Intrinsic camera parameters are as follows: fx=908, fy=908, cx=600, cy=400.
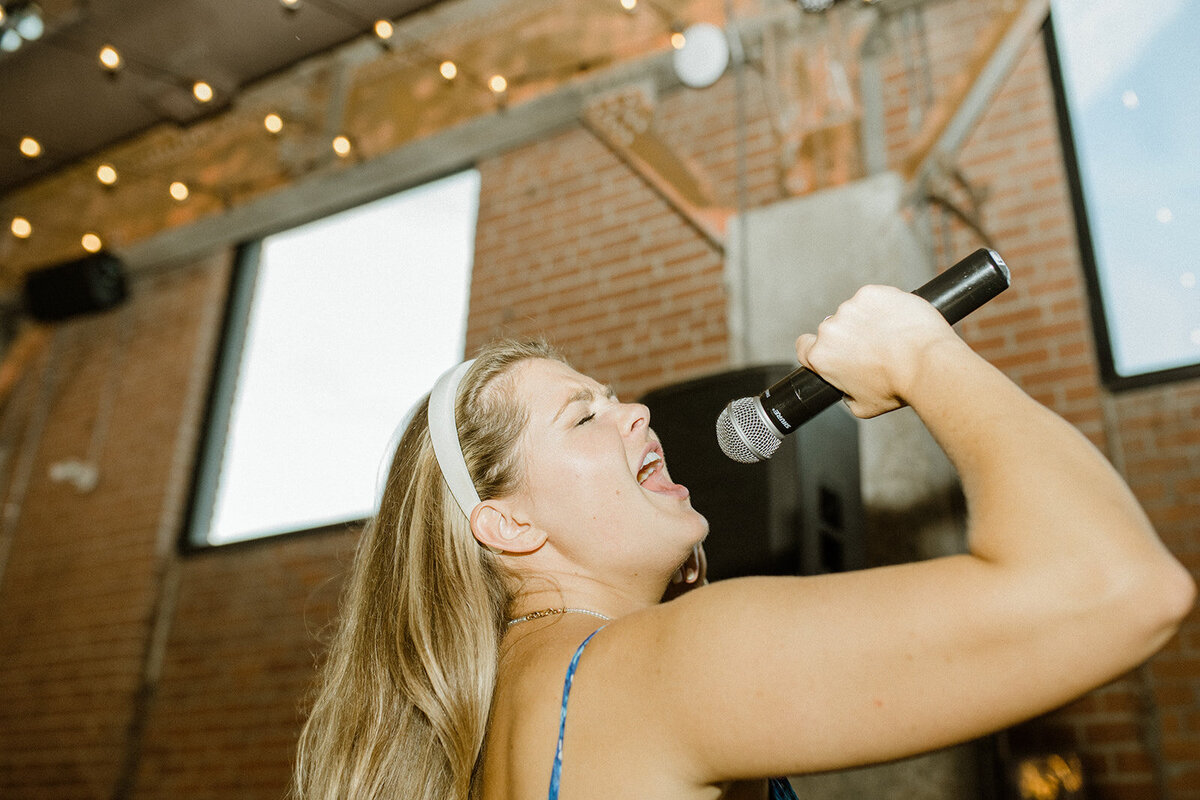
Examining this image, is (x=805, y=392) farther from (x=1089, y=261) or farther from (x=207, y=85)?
(x=207, y=85)

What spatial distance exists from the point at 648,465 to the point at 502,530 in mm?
262

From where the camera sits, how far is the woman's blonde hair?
3.65 ft

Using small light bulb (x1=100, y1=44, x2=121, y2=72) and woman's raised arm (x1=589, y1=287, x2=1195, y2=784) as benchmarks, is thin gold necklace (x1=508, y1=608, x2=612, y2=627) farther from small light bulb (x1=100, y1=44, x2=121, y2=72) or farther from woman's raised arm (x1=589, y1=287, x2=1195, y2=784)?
small light bulb (x1=100, y1=44, x2=121, y2=72)

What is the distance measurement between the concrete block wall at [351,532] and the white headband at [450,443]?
1.19 metres

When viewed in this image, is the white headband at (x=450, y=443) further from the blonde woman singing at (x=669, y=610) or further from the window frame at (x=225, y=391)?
the window frame at (x=225, y=391)

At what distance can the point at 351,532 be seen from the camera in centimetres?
385

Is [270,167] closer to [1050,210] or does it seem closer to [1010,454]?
[1050,210]

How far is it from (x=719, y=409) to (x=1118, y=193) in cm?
203

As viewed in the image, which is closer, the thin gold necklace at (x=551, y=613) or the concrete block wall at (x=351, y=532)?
the thin gold necklace at (x=551, y=613)

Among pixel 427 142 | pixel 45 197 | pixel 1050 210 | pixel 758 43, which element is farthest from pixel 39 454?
pixel 1050 210

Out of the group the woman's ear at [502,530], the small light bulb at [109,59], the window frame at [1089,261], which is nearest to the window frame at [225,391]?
the small light bulb at [109,59]

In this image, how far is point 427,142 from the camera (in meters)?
4.26

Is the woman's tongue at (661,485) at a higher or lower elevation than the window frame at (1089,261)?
lower

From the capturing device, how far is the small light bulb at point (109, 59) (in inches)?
149
